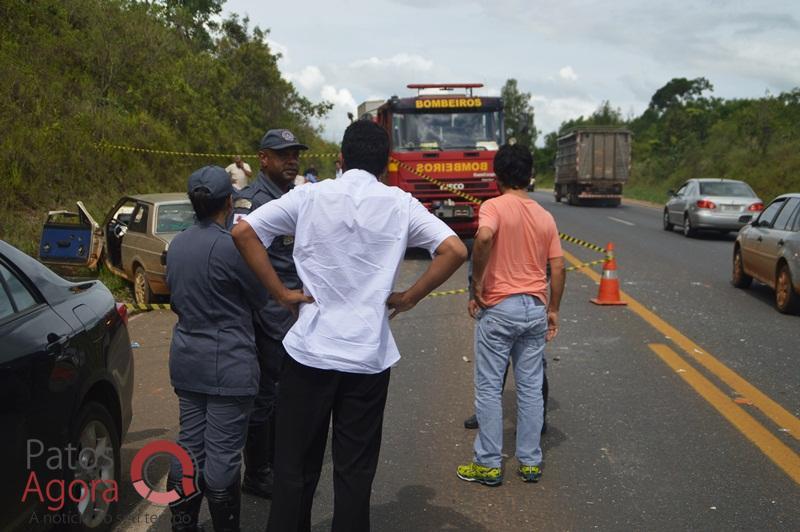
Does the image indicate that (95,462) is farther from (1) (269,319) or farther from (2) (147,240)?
(2) (147,240)

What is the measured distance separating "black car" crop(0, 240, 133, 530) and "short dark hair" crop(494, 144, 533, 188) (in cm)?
235

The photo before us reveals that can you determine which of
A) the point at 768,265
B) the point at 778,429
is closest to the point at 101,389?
the point at 778,429

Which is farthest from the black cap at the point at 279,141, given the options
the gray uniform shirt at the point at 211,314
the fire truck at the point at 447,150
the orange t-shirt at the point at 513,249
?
the fire truck at the point at 447,150

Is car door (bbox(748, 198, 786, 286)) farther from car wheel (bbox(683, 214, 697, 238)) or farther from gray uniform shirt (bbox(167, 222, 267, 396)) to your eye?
gray uniform shirt (bbox(167, 222, 267, 396))

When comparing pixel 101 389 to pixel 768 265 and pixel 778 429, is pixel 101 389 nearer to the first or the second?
pixel 778 429

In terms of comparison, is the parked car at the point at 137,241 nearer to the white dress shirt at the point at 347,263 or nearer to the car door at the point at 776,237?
the white dress shirt at the point at 347,263

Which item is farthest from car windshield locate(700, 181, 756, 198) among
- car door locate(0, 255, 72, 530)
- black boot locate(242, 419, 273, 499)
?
car door locate(0, 255, 72, 530)

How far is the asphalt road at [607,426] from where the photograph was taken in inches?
170

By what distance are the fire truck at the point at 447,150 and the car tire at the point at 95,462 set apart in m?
10.9

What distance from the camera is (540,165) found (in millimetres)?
90062

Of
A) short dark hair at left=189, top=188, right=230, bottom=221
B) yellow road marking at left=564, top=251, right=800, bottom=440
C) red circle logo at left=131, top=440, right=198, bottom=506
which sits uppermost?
short dark hair at left=189, top=188, right=230, bottom=221

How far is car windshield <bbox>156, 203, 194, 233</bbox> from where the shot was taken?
10559 millimetres

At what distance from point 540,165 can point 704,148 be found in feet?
143

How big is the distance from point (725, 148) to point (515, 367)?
42133 millimetres
